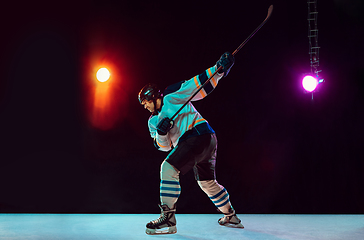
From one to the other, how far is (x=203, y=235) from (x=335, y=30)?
109 inches

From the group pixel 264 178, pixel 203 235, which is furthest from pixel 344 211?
pixel 203 235

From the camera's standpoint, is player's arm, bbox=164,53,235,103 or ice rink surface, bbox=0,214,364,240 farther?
player's arm, bbox=164,53,235,103

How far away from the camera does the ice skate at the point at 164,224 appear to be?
262 cm

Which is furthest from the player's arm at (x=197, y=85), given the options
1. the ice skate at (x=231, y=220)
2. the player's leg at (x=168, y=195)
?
the ice skate at (x=231, y=220)

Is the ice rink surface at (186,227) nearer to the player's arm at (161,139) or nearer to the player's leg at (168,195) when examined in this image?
the player's leg at (168,195)

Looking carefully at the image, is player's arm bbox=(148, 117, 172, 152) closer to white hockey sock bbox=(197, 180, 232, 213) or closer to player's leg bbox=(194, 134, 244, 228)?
player's leg bbox=(194, 134, 244, 228)

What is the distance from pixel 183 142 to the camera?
283 cm

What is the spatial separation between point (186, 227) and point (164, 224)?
319 mm

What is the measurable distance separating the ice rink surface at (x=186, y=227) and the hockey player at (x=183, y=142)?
205mm

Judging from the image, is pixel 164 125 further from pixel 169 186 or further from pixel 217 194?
pixel 217 194

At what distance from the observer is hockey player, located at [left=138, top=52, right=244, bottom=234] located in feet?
8.97

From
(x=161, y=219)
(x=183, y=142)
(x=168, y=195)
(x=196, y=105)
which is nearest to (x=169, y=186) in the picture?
(x=168, y=195)

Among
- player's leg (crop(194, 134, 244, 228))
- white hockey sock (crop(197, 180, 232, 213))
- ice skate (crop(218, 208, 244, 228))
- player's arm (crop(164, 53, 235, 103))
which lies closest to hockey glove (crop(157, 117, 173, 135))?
player's arm (crop(164, 53, 235, 103))

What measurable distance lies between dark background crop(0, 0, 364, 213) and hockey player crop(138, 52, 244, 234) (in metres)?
0.88
